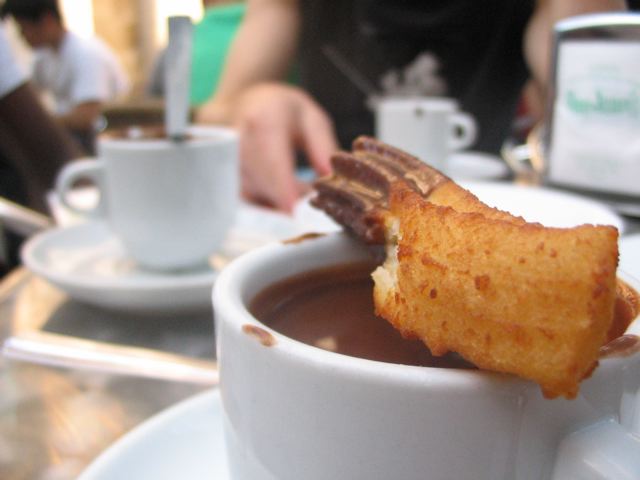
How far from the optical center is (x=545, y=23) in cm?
141

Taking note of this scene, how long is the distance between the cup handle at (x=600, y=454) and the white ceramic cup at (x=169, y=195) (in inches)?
21.7

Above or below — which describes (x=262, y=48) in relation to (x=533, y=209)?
above

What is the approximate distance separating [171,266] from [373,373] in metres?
0.54

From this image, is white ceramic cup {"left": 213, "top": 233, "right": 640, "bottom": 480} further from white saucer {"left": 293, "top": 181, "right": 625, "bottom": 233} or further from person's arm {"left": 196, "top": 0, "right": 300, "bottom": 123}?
person's arm {"left": 196, "top": 0, "right": 300, "bottom": 123}

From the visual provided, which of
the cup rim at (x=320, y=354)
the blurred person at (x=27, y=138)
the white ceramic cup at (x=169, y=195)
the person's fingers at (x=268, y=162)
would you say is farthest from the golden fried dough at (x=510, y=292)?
the blurred person at (x=27, y=138)

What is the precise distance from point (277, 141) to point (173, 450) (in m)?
0.77

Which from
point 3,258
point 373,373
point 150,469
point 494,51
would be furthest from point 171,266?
point 494,51

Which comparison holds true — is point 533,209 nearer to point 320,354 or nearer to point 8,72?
point 320,354

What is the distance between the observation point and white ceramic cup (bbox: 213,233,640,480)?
0.72ft

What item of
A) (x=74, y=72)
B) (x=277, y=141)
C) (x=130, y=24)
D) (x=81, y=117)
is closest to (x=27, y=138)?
(x=277, y=141)

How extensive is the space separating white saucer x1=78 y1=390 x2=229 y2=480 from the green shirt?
2.30 m

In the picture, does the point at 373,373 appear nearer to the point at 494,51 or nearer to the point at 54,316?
the point at 54,316

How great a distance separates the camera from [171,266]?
73 centimetres

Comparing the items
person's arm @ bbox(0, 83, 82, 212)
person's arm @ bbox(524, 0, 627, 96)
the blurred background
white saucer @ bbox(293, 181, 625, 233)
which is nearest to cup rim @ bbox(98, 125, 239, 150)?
white saucer @ bbox(293, 181, 625, 233)
